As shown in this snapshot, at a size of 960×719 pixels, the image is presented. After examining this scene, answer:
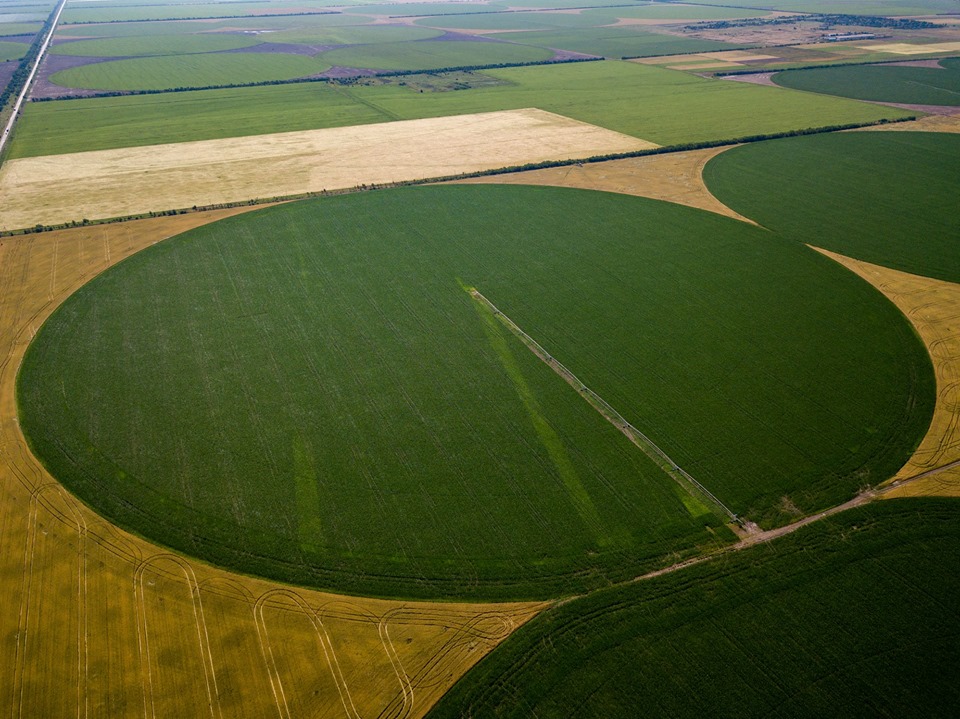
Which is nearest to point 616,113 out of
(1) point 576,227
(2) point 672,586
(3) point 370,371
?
(1) point 576,227

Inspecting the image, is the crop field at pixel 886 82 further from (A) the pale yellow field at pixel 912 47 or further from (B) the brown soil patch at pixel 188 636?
(B) the brown soil patch at pixel 188 636

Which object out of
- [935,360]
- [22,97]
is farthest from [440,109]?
[935,360]

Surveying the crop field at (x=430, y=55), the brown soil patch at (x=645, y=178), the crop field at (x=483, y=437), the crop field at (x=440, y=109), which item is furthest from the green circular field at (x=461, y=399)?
the crop field at (x=430, y=55)

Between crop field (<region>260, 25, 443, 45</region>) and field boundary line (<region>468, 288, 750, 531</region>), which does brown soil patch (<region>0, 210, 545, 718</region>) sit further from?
crop field (<region>260, 25, 443, 45</region>)

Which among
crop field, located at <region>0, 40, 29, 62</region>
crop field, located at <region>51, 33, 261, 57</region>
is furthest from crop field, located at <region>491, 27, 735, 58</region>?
crop field, located at <region>0, 40, 29, 62</region>

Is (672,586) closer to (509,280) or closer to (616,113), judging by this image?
(509,280)

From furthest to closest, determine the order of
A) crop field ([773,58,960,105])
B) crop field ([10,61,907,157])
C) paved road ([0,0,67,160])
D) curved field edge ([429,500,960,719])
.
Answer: crop field ([773,58,960,105]) → paved road ([0,0,67,160]) → crop field ([10,61,907,157]) → curved field edge ([429,500,960,719])

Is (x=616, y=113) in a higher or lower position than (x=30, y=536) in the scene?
higher
